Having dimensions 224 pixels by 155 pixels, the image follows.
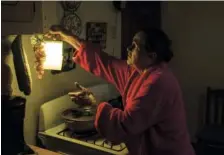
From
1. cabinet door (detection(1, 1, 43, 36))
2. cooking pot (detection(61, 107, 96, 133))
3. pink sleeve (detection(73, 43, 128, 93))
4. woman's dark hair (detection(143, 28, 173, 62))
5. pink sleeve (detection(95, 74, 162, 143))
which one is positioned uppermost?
cabinet door (detection(1, 1, 43, 36))

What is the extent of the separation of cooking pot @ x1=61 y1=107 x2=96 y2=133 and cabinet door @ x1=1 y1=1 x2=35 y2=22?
60cm

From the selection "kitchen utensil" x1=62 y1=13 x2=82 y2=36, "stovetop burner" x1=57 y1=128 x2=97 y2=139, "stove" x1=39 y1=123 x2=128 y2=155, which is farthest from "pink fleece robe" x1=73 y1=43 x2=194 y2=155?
"kitchen utensil" x1=62 y1=13 x2=82 y2=36

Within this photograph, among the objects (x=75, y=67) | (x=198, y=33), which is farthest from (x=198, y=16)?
(x=75, y=67)

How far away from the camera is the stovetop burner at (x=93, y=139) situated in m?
1.59

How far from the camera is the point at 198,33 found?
9.72 feet

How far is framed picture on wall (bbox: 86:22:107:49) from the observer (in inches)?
84.6

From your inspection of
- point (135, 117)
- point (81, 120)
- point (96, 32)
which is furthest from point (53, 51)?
point (96, 32)

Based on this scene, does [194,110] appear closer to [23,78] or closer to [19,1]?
[23,78]

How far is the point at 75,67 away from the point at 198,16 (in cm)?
144

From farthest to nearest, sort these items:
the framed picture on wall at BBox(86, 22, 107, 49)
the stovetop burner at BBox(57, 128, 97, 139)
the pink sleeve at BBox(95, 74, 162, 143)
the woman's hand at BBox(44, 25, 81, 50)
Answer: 1. the framed picture on wall at BBox(86, 22, 107, 49)
2. the stovetop burner at BBox(57, 128, 97, 139)
3. the woman's hand at BBox(44, 25, 81, 50)
4. the pink sleeve at BBox(95, 74, 162, 143)

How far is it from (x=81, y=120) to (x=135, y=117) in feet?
1.65

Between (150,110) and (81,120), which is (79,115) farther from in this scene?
(150,110)

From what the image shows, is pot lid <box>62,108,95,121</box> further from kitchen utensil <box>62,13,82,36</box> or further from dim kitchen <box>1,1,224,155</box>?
kitchen utensil <box>62,13,82,36</box>

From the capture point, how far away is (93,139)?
1674 mm
